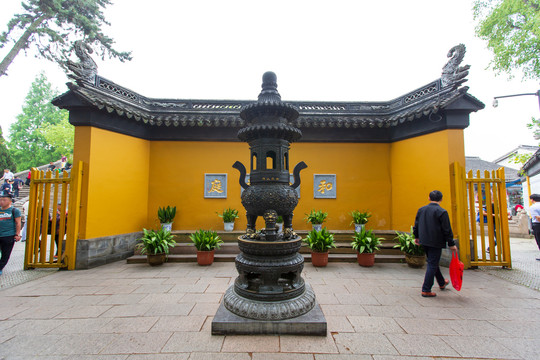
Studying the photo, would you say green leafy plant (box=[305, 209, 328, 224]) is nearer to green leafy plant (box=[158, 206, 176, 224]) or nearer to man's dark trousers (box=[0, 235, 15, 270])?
green leafy plant (box=[158, 206, 176, 224])

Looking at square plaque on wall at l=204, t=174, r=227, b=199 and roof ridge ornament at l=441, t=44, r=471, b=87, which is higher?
roof ridge ornament at l=441, t=44, r=471, b=87

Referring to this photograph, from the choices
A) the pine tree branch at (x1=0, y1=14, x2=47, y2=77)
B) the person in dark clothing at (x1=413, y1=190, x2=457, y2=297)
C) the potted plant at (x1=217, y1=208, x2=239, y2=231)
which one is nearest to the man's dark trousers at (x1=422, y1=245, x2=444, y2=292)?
the person in dark clothing at (x1=413, y1=190, x2=457, y2=297)

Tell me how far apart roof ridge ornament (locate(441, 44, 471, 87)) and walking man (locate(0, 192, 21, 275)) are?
446 inches

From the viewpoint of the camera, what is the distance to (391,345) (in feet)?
8.77

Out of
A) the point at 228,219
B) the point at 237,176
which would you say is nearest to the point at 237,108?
the point at 237,176

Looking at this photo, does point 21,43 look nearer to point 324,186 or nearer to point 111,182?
point 111,182

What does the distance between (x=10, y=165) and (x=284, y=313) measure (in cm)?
2959

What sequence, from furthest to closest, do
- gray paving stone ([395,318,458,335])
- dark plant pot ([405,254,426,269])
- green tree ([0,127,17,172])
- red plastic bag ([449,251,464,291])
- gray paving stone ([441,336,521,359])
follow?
green tree ([0,127,17,172]), dark plant pot ([405,254,426,269]), red plastic bag ([449,251,464,291]), gray paving stone ([395,318,458,335]), gray paving stone ([441,336,521,359])

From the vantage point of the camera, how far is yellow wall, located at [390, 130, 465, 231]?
5.85 metres

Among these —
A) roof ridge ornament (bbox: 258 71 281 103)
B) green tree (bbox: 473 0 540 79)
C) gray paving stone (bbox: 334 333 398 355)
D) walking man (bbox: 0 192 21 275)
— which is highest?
green tree (bbox: 473 0 540 79)

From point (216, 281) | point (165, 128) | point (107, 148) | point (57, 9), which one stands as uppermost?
point (57, 9)

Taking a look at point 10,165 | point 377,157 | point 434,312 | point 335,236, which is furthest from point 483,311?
point 10,165

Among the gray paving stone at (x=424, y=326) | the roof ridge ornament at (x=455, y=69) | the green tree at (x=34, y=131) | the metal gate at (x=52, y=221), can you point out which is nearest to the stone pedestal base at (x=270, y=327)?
the gray paving stone at (x=424, y=326)

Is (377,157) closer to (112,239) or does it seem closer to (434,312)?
(434,312)
